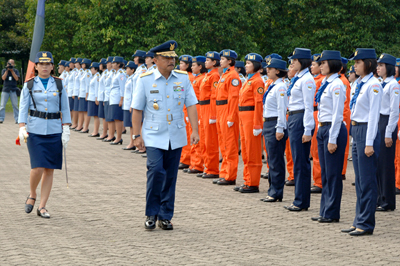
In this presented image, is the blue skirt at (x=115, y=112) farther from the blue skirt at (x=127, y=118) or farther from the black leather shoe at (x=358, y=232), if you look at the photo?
the black leather shoe at (x=358, y=232)

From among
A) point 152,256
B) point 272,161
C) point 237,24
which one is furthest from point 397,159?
point 237,24

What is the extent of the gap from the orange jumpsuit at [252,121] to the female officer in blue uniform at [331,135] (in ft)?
6.66

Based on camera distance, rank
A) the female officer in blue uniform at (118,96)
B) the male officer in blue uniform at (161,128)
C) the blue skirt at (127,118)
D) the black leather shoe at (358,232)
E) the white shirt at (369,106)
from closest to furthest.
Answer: the white shirt at (369,106) < the black leather shoe at (358,232) < the male officer in blue uniform at (161,128) < the blue skirt at (127,118) < the female officer in blue uniform at (118,96)

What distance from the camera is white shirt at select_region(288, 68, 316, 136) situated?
7.73 meters

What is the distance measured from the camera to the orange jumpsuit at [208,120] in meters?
11.1

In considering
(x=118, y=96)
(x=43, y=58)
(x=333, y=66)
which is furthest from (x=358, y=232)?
(x=118, y=96)

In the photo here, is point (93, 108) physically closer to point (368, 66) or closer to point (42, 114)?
point (42, 114)

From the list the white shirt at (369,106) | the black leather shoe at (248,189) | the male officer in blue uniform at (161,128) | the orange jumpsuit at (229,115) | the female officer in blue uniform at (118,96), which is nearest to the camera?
the white shirt at (369,106)

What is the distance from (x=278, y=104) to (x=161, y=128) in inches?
97.3

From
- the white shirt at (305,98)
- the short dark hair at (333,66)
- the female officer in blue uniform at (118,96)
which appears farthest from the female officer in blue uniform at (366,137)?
the female officer in blue uniform at (118,96)

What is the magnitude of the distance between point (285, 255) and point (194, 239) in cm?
112

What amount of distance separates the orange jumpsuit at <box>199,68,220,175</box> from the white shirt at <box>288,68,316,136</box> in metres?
2.96

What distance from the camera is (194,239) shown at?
6520 mm

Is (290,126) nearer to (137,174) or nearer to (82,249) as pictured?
(82,249)
